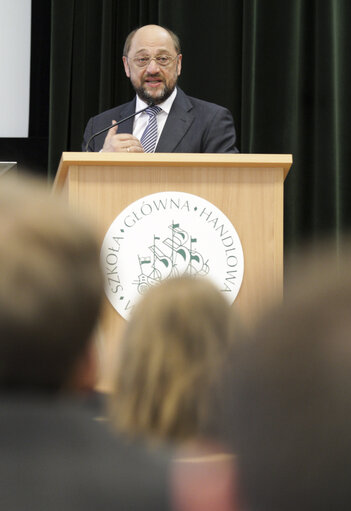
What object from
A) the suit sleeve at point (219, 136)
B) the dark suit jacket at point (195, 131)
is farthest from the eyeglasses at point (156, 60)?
the suit sleeve at point (219, 136)

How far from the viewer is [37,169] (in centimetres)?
422

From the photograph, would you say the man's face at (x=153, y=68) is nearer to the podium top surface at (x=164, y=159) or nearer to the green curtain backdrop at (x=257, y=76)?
the green curtain backdrop at (x=257, y=76)

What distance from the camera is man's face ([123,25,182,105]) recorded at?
3.23 m

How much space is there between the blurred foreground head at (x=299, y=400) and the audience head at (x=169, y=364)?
0.16 feet

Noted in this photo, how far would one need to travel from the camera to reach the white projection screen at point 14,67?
411cm

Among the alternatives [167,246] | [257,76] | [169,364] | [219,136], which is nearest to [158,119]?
[219,136]

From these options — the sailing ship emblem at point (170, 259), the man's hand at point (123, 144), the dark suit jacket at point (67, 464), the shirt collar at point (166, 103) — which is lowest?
the dark suit jacket at point (67, 464)

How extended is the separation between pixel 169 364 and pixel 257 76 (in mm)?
3764

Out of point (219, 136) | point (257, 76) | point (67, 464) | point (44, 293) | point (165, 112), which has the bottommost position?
point (67, 464)

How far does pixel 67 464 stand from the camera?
0.48 m

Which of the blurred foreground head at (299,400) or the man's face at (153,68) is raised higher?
the man's face at (153,68)

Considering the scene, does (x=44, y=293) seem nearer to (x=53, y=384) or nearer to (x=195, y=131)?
(x=53, y=384)

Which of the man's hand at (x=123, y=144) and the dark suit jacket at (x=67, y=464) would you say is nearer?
the dark suit jacket at (x=67, y=464)

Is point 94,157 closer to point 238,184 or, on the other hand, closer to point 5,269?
point 238,184
